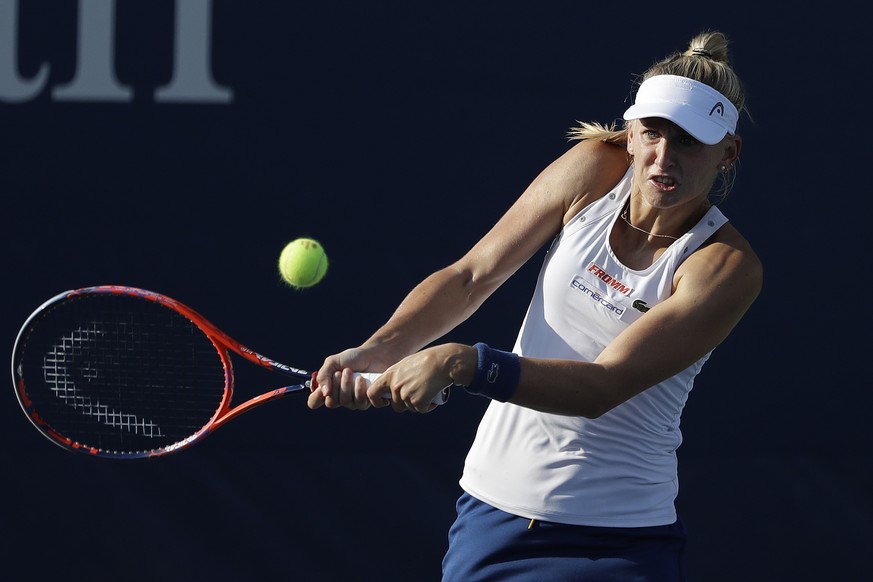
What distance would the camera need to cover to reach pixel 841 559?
3.62 meters

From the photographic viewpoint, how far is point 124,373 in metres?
3.34

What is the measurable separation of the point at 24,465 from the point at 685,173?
2.42 m

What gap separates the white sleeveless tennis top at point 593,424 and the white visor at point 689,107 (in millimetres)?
177

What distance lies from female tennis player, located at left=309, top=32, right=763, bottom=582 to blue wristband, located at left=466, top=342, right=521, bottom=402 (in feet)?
0.42

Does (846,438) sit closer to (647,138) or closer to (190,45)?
(647,138)

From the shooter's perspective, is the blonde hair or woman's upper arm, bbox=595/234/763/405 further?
the blonde hair

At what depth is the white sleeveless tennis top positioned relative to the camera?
2.21m

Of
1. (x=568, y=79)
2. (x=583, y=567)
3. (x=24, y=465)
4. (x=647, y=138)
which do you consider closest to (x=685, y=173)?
(x=647, y=138)

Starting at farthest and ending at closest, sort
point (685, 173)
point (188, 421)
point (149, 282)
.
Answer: point (149, 282)
point (188, 421)
point (685, 173)

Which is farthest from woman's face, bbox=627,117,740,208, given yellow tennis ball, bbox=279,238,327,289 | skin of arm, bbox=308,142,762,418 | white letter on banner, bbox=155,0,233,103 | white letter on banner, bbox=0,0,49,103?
white letter on banner, bbox=0,0,49,103

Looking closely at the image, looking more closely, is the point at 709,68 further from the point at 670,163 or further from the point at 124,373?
the point at 124,373

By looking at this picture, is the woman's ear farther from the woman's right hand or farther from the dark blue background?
the dark blue background

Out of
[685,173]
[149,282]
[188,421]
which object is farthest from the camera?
[149,282]

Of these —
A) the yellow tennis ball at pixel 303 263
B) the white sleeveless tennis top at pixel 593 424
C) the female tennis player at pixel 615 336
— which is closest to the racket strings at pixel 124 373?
the yellow tennis ball at pixel 303 263
